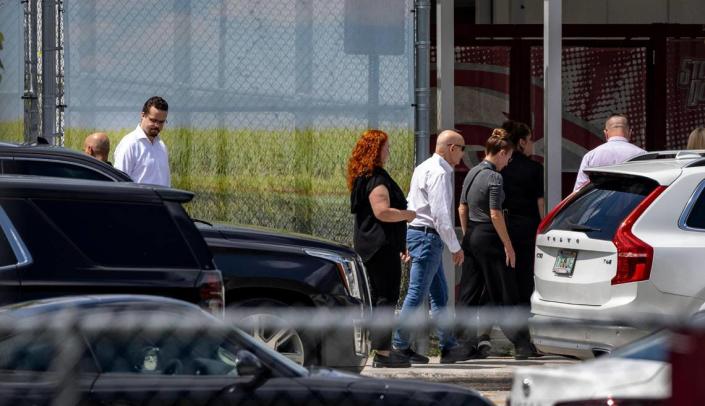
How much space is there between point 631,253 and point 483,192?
7.28 feet

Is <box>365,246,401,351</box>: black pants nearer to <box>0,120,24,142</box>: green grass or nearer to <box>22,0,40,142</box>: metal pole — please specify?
<box>22,0,40,142</box>: metal pole

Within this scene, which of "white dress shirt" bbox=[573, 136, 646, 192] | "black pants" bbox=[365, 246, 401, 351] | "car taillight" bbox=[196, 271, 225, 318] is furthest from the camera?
"white dress shirt" bbox=[573, 136, 646, 192]

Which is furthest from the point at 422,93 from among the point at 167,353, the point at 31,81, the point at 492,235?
the point at 167,353

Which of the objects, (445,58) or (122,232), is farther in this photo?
(445,58)

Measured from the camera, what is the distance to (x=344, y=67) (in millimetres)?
13859

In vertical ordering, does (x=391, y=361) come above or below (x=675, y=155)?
below

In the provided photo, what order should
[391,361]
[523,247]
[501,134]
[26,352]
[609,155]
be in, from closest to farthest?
1. [26,352]
2. [391,361]
3. [501,134]
4. [523,247]
5. [609,155]

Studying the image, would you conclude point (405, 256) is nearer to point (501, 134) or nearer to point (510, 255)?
point (510, 255)

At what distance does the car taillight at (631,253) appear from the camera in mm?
9867

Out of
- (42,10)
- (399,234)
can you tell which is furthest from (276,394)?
(42,10)

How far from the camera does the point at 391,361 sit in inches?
455

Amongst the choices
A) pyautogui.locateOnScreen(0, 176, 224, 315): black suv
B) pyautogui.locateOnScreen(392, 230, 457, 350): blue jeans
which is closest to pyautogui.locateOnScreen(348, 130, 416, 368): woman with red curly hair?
pyautogui.locateOnScreen(392, 230, 457, 350): blue jeans

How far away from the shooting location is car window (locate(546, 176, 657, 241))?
10.2m

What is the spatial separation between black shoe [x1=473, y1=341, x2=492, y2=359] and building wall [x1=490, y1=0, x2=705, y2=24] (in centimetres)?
713
